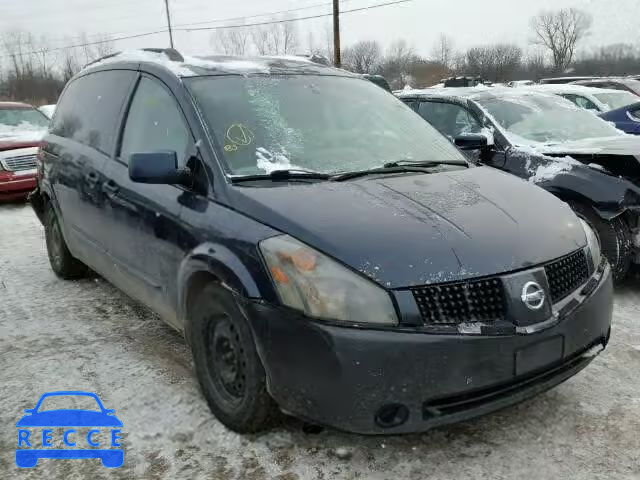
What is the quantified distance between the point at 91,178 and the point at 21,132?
7312 millimetres

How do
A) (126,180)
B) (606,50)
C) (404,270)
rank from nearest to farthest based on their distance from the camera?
(404,270) < (126,180) < (606,50)

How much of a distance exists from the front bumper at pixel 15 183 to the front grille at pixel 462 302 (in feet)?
28.1

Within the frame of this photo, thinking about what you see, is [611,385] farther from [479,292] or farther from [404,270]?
[404,270]

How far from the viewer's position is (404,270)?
228 cm

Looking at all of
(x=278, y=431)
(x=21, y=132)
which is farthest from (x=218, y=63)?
(x=21, y=132)

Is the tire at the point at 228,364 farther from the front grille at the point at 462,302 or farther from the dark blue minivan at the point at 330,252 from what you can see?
the front grille at the point at 462,302

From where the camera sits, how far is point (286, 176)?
291 centimetres

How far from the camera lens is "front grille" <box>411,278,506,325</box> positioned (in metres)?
2.25

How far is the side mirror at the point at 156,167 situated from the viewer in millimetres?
2871

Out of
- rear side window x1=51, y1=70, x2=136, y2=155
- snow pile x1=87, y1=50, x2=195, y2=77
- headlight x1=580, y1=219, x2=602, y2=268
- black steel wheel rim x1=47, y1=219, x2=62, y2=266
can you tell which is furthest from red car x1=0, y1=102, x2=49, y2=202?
headlight x1=580, y1=219, x2=602, y2=268

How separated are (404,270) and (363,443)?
35.1 inches

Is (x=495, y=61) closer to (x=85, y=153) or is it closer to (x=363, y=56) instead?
(x=363, y=56)

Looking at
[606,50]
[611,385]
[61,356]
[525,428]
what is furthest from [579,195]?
[606,50]

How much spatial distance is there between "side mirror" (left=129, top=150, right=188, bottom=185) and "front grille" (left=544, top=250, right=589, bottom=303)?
5.71 feet
